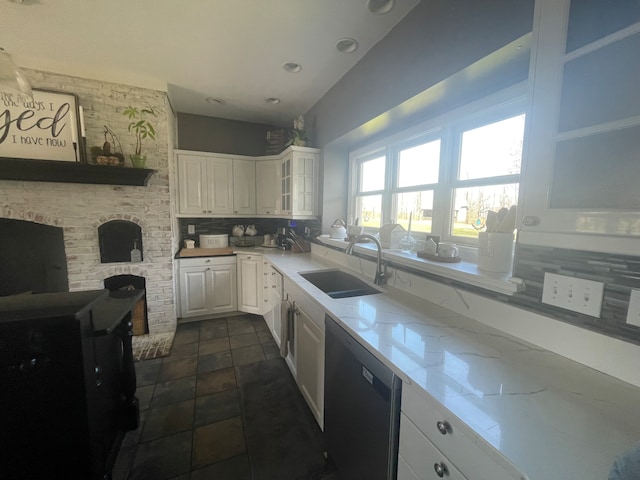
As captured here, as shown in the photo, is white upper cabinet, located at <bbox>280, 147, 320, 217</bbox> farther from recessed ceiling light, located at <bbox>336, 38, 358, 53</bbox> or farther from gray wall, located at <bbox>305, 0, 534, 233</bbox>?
recessed ceiling light, located at <bbox>336, 38, 358, 53</bbox>

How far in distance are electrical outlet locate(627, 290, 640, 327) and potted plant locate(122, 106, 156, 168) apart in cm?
335

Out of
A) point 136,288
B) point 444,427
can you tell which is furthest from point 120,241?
point 444,427

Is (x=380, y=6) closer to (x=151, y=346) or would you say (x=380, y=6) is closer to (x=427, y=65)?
(x=427, y=65)

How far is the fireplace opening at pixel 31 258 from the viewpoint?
230cm

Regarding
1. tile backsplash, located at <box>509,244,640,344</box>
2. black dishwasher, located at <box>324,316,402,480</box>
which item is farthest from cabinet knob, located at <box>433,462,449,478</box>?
tile backsplash, located at <box>509,244,640,344</box>

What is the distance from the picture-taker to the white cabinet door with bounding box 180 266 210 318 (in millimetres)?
3090

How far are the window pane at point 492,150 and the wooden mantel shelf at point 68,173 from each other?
279cm

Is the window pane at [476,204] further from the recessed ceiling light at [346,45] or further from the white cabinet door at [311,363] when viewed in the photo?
the recessed ceiling light at [346,45]

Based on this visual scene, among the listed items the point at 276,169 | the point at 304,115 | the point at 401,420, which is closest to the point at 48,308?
the point at 401,420

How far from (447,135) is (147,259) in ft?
9.98

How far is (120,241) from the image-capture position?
2.63 m

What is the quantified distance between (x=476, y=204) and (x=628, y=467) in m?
1.40

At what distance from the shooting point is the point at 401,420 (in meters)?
0.86

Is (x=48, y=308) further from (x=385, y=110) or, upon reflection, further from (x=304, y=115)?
(x=304, y=115)
